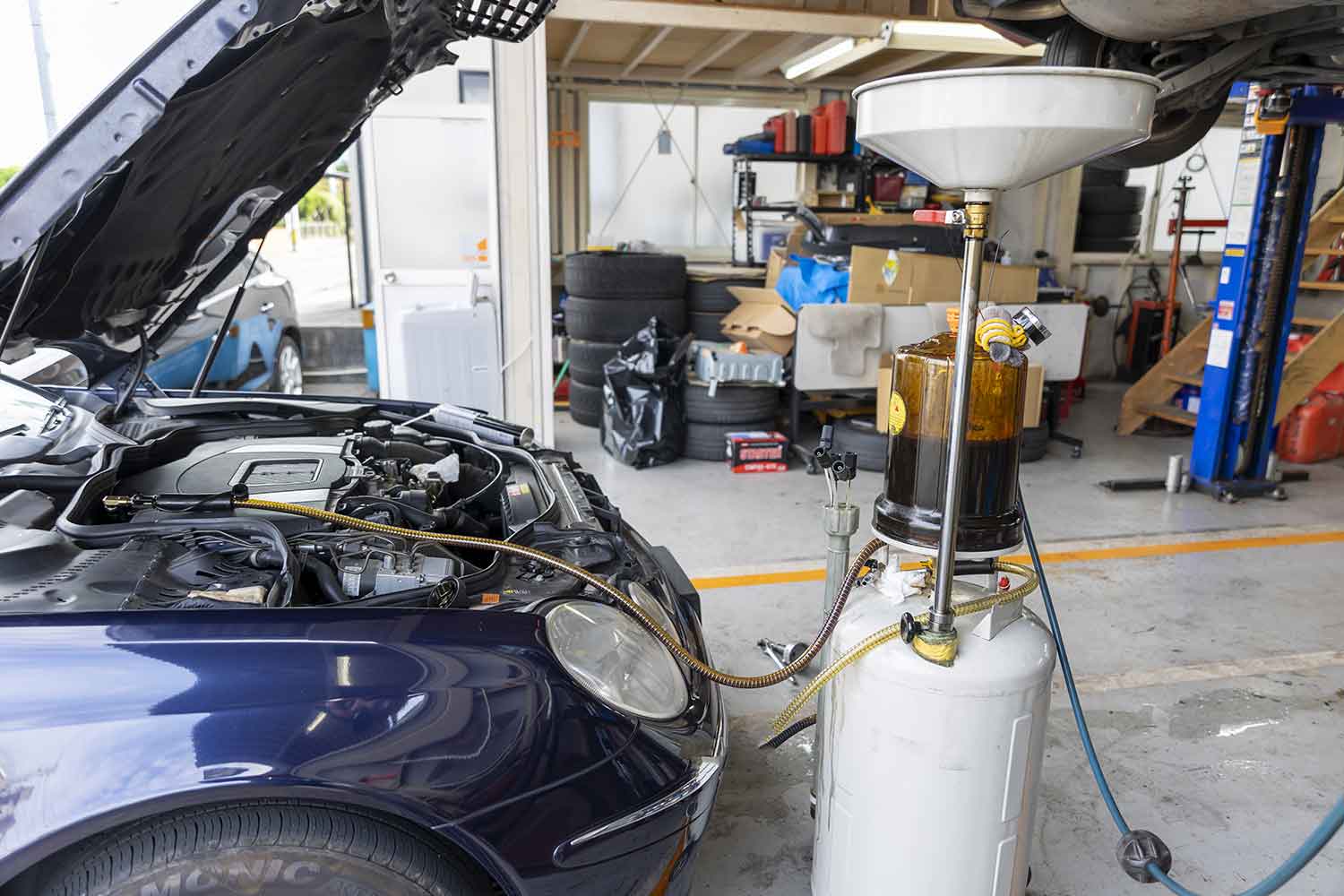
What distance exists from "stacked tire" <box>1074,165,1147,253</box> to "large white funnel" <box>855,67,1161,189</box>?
316 inches

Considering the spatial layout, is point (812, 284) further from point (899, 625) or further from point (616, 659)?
point (616, 659)

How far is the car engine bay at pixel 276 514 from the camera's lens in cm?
141

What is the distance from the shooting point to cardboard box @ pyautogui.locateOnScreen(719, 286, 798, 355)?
5.52 m

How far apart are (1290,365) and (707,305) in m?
3.47

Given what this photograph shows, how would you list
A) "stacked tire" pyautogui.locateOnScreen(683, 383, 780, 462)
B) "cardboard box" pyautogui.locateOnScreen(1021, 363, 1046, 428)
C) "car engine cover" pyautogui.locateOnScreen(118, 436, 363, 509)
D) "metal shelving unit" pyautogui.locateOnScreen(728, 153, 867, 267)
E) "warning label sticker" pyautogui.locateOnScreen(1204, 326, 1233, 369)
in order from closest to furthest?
"car engine cover" pyautogui.locateOnScreen(118, 436, 363, 509), "warning label sticker" pyautogui.locateOnScreen(1204, 326, 1233, 369), "cardboard box" pyautogui.locateOnScreen(1021, 363, 1046, 428), "stacked tire" pyautogui.locateOnScreen(683, 383, 780, 462), "metal shelving unit" pyautogui.locateOnScreen(728, 153, 867, 267)

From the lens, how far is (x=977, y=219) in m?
1.44

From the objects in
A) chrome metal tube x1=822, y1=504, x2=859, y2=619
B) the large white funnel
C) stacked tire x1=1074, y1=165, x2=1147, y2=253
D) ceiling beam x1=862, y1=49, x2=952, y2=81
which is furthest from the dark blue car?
stacked tire x1=1074, y1=165, x2=1147, y2=253

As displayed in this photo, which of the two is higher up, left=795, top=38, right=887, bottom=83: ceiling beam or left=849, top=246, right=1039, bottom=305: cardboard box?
left=795, top=38, right=887, bottom=83: ceiling beam

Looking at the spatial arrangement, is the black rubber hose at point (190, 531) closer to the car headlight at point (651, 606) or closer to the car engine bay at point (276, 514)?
the car engine bay at point (276, 514)

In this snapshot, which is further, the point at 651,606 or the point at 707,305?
the point at 707,305

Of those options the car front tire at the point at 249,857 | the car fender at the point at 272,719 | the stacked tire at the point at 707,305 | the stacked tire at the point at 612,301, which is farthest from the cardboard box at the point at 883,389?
the car front tire at the point at 249,857

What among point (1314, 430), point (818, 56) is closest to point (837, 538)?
point (1314, 430)

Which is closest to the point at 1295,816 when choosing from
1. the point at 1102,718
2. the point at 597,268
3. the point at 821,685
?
the point at 1102,718

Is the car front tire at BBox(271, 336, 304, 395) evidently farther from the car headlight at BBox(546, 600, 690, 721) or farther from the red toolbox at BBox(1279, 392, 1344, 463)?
the red toolbox at BBox(1279, 392, 1344, 463)
